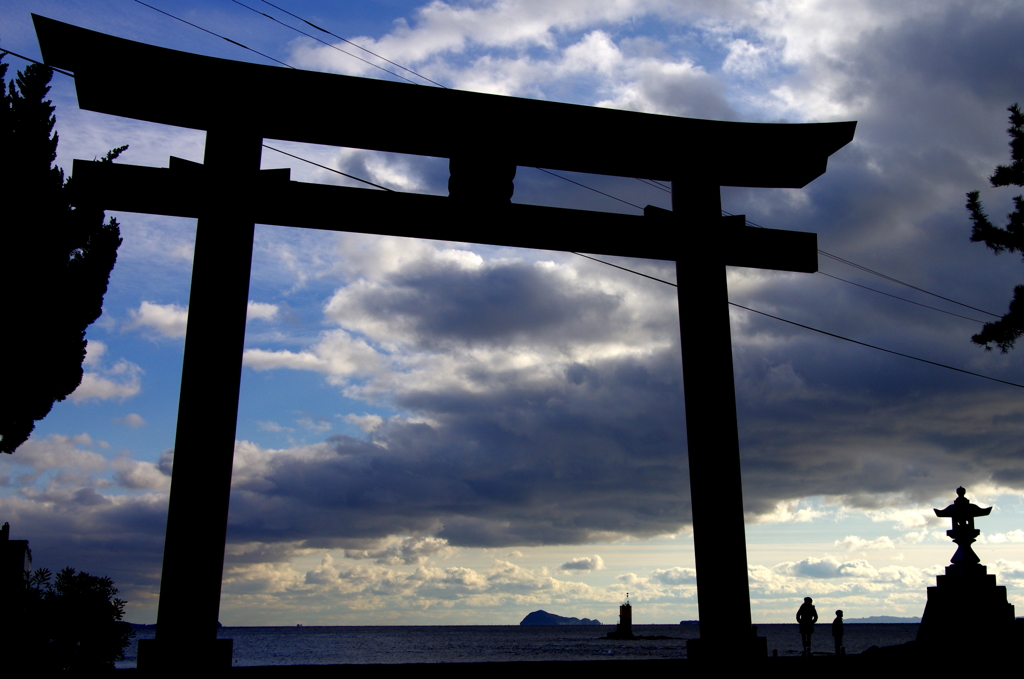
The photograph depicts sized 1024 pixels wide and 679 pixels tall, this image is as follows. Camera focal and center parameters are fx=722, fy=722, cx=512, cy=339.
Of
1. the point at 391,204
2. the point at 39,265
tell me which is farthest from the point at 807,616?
the point at 39,265

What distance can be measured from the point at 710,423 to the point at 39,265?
12864 millimetres

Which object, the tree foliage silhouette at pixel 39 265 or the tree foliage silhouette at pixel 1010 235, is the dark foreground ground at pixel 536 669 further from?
the tree foliage silhouette at pixel 1010 235

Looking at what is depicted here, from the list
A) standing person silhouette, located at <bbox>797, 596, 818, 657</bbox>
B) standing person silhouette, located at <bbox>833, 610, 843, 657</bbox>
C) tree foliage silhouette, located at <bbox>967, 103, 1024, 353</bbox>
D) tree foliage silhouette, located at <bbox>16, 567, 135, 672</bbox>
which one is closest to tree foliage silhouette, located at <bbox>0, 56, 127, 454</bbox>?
tree foliage silhouette, located at <bbox>16, 567, 135, 672</bbox>

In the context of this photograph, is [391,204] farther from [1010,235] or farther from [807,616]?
[1010,235]

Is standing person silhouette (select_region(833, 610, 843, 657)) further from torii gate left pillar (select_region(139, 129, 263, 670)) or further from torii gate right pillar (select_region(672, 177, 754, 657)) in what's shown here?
torii gate left pillar (select_region(139, 129, 263, 670))

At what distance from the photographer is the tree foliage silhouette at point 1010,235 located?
19719 millimetres

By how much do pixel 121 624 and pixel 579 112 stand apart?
10550 mm

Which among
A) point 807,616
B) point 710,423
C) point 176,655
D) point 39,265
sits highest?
point 39,265

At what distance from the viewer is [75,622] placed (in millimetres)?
10719

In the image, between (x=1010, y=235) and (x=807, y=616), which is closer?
(x=807, y=616)

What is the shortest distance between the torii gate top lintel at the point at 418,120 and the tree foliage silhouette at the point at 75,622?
7.91m

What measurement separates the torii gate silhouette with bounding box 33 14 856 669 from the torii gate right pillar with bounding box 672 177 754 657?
13 millimetres

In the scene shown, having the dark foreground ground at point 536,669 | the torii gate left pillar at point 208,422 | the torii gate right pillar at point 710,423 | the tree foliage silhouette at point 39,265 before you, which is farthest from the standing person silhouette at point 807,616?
the tree foliage silhouette at point 39,265

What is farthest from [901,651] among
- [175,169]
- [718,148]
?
[175,169]
